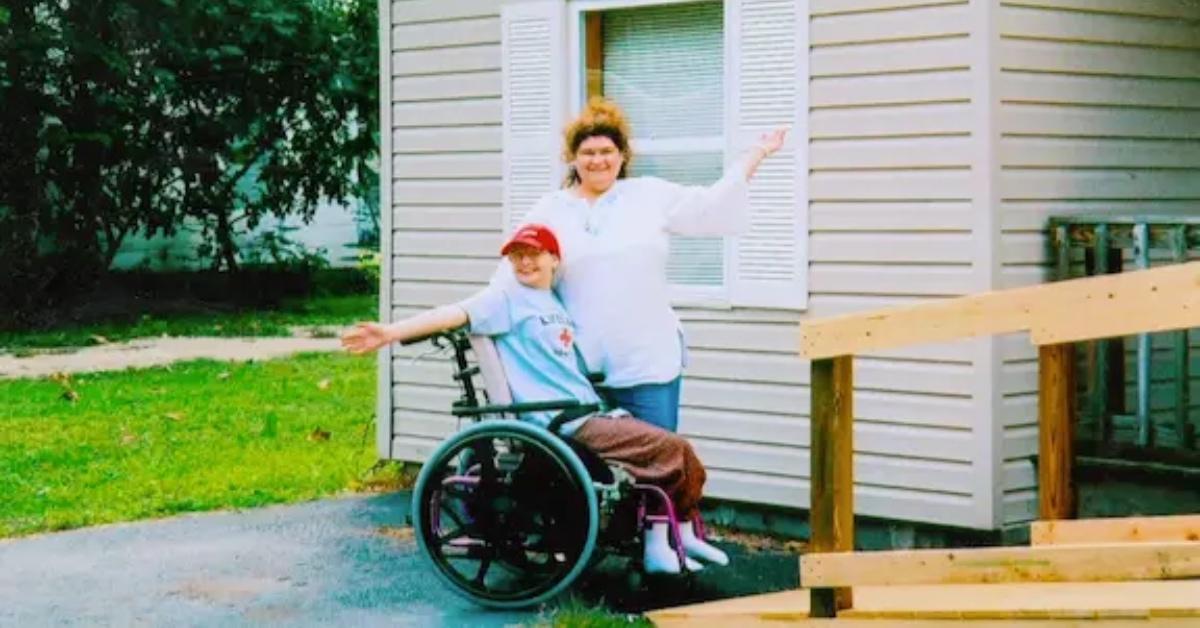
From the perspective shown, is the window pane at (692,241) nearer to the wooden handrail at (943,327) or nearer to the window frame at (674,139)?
the window frame at (674,139)

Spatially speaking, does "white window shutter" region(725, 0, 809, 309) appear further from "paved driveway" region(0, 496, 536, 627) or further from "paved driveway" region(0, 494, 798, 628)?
"paved driveway" region(0, 496, 536, 627)

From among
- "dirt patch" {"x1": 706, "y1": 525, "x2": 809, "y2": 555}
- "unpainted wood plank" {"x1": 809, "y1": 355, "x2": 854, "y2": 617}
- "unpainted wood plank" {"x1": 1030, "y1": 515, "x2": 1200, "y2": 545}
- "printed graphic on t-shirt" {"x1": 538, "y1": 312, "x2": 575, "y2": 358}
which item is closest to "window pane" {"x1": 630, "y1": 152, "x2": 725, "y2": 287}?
"dirt patch" {"x1": 706, "y1": 525, "x2": 809, "y2": 555}

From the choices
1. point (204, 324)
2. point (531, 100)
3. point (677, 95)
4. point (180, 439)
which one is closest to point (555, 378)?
point (677, 95)

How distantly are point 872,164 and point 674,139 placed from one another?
3.68 feet

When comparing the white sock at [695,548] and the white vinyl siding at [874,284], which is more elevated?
the white vinyl siding at [874,284]

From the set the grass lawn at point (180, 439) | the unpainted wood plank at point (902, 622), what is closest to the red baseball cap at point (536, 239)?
the unpainted wood plank at point (902, 622)

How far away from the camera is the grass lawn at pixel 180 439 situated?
9.91 metres

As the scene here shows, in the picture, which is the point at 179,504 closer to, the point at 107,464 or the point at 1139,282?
the point at 107,464

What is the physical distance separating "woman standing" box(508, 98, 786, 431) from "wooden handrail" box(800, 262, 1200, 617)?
1604 mm

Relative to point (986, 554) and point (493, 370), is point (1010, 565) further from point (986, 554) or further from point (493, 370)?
point (493, 370)

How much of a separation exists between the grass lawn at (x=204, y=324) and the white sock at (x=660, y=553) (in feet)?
39.0

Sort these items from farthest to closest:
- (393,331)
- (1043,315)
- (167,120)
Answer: (167,120) < (393,331) < (1043,315)

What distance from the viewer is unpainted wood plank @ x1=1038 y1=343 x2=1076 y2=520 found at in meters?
6.92

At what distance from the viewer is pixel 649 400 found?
7.33 metres
